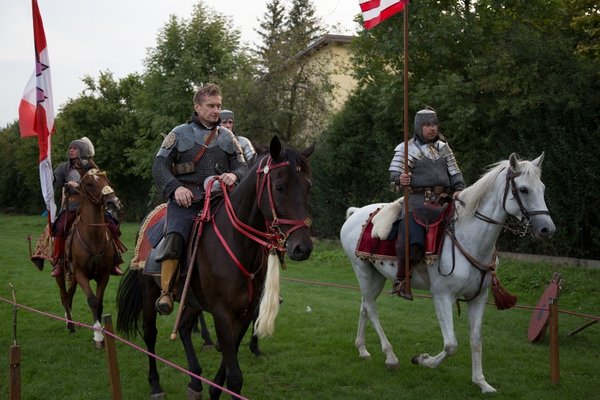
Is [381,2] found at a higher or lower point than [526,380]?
higher

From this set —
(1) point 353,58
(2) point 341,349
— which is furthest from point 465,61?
(2) point 341,349

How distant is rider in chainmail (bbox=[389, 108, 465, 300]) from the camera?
6.72m

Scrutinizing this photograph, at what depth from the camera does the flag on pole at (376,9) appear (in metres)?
6.68

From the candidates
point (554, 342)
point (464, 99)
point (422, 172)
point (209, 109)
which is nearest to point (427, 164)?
point (422, 172)

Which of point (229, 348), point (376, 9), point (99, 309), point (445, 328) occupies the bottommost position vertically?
point (99, 309)

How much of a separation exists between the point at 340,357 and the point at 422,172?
253cm

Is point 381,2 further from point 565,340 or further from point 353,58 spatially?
point 353,58

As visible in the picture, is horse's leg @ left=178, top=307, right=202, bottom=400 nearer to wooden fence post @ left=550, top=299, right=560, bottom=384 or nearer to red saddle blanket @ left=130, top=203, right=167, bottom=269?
red saddle blanket @ left=130, top=203, right=167, bottom=269

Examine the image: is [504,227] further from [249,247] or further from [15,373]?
[15,373]

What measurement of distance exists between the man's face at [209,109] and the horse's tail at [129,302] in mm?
2258

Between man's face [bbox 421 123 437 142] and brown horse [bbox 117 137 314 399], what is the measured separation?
239cm

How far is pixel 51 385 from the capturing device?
21.5 ft

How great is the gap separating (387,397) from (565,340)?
364cm

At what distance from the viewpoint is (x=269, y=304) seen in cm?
462
